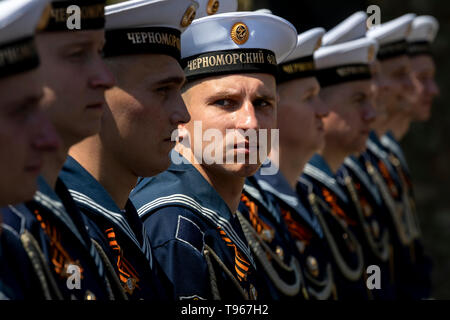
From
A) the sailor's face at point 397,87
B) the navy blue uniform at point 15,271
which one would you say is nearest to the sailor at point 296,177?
the navy blue uniform at point 15,271

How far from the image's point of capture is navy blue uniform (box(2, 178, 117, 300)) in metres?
2.97

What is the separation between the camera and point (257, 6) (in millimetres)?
8820

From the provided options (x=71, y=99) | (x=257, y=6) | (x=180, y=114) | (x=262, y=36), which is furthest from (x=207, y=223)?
(x=257, y=6)

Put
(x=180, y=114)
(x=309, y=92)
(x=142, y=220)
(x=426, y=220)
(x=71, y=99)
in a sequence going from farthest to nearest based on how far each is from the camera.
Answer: (x=426, y=220) < (x=309, y=92) < (x=142, y=220) < (x=180, y=114) < (x=71, y=99)

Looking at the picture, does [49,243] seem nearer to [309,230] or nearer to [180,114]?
[180,114]

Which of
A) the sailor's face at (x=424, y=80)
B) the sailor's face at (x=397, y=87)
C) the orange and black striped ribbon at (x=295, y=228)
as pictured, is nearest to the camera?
the orange and black striped ribbon at (x=295, y=228)

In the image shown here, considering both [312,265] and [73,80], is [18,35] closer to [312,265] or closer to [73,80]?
[73,80]

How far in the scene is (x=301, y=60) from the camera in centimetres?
550

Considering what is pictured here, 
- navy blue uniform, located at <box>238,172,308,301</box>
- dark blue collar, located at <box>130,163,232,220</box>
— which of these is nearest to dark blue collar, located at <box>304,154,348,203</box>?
navy blue uniform, located at <box>238,172,308,301</box>

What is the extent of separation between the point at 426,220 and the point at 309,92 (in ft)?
22.7

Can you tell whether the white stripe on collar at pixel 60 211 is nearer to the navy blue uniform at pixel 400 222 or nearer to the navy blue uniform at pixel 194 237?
the navy blue uniform at pixel 194 237

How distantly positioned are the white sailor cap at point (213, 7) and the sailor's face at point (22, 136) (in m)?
1.87

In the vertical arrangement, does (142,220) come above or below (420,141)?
below

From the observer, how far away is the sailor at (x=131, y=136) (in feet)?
11.8
